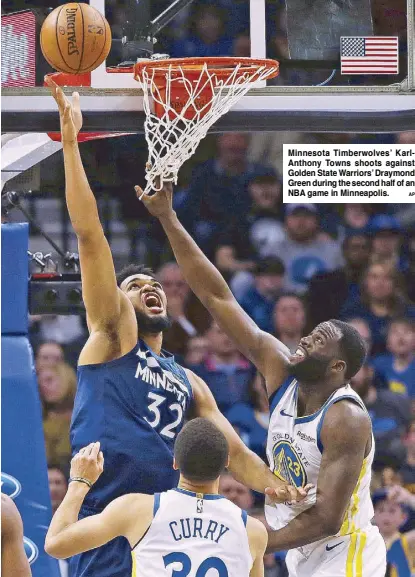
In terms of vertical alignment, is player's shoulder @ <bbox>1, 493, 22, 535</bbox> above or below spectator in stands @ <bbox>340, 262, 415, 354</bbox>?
above

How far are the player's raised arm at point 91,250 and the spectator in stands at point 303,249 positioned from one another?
11.9 feet

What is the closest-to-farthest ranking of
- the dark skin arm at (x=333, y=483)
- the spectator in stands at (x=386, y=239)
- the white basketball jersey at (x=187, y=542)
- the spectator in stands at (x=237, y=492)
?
the white basketball jersey at (x=187, y=542)
the dark skin arm at (x=333, y=483)
the spectator in stands at (x=237, y=492)
the spectator in stands at (x=386, y=239)

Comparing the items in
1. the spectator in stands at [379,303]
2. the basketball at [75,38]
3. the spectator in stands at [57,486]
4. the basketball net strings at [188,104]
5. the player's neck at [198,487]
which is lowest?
the spectator in stands at [57,486]

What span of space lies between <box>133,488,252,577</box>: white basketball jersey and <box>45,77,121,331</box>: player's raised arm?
97 cm

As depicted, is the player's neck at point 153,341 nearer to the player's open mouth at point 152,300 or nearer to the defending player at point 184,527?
the player's open mouth at point 152,300

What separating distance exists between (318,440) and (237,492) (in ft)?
8.99

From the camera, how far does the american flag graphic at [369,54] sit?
546cm

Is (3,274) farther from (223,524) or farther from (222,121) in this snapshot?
(223,524)

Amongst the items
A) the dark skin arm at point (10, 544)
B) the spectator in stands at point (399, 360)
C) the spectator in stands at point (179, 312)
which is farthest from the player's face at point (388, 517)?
the dark skin arm at point (10, 544)

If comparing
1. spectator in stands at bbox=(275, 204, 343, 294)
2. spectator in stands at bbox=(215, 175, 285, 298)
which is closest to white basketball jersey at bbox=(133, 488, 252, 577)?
spectator in stands at bbox=(215, 175, 285, 298)

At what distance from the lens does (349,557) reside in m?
4.16

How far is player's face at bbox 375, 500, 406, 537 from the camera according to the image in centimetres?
677

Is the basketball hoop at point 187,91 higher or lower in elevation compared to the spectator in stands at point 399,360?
higher

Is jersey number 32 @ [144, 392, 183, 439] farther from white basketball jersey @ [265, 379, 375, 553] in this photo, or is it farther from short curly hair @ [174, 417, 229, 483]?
short curly hair @ [174, 417, 229, 483]
